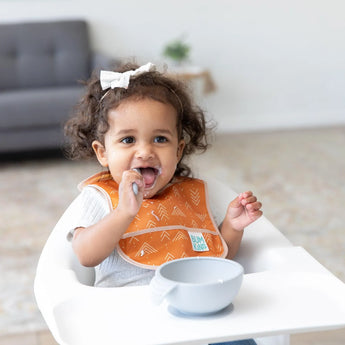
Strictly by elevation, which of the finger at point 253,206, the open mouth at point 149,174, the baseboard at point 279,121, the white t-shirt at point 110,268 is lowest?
the baseboard at point 279,121

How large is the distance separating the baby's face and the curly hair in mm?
→ 25

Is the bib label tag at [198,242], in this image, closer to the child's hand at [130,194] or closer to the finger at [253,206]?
the finger at [253,206]

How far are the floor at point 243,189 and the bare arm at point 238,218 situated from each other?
1.41 feet

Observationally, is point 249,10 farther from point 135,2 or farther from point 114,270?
point 114,270

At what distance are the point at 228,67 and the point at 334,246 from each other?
8.78 ft

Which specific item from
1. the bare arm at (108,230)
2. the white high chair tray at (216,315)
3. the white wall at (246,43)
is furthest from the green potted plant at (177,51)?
the white high chair tray at (216,315)

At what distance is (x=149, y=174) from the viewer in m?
1.34

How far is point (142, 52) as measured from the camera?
16.3ft

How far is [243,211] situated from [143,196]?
201mm

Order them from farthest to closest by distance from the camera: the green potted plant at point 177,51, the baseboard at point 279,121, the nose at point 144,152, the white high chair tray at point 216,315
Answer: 1. the baseboard at point 279,121
2. the green potted plant at point 177,51
3. the nose at point 144,152
4. the white high chair tray at point 216,315

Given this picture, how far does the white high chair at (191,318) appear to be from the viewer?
3.19ft

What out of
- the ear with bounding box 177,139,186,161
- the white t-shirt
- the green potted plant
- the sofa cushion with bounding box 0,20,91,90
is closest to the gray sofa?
the sofa cushion with bounding box 0,20,91,90

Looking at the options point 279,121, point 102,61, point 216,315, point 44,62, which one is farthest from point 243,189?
point 216,315

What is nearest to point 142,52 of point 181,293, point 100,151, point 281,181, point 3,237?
point 281,181
